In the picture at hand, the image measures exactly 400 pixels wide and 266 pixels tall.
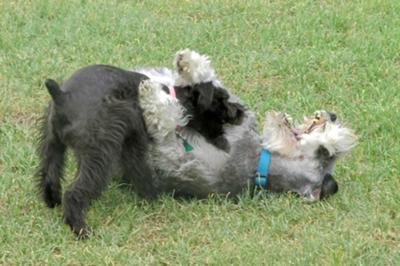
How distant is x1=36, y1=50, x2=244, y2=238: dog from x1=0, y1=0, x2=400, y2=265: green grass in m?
0.19

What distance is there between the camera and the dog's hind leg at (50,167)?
4781 mm

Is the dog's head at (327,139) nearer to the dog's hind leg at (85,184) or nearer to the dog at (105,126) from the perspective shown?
the dog at (105,126)

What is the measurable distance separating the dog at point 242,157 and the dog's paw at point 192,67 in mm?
200

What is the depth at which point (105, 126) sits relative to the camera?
4.59 meters

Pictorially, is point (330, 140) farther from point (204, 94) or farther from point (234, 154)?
point (204, 94)

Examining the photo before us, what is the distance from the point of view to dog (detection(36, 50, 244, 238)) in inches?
178

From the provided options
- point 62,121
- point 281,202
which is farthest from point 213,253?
point 62,121

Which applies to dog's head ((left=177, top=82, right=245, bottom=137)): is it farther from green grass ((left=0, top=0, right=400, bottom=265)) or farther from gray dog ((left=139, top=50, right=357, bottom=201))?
green grass ((left=0, top=0, right=400, bottom=265))

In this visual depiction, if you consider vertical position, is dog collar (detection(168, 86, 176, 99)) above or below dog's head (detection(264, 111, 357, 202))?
above

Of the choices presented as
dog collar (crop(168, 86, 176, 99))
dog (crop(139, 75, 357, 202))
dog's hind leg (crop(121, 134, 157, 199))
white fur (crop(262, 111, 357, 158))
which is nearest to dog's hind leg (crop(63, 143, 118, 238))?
dog's hind leg (crop(121, 134, 157, 199))

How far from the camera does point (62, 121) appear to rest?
15.0 feet

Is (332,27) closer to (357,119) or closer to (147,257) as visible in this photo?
(357,119)

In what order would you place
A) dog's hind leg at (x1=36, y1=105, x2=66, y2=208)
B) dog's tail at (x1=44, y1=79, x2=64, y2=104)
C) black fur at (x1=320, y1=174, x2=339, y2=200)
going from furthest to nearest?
black fur at (x1=320, y1=174, x2=339, y2=200)
dog's hind leg at (x1=36, y1=105, x2=66, y2=208)
dog's tail at (x1=44, y1=79, x2=64, y2=104)

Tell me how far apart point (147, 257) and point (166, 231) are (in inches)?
13.1
